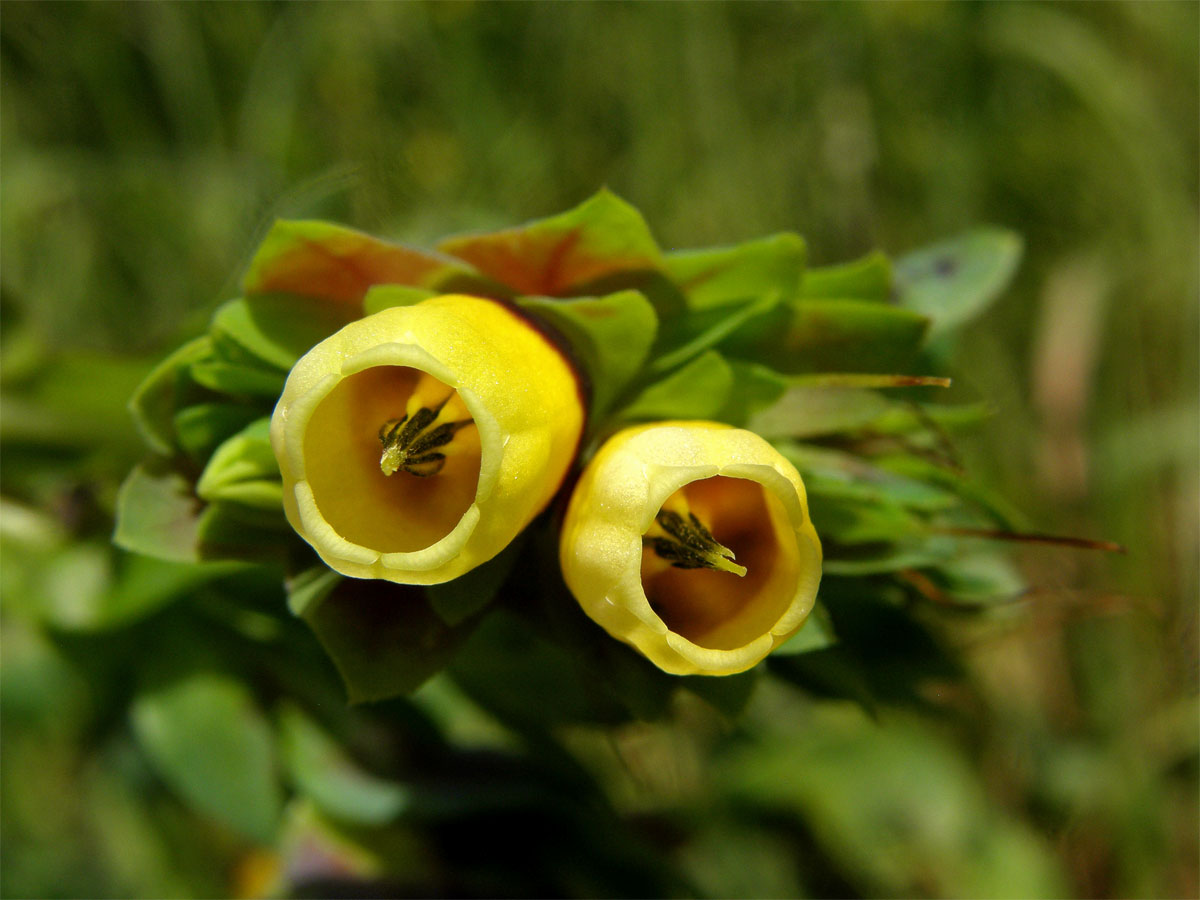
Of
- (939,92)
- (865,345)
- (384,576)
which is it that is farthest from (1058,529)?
(384,576)

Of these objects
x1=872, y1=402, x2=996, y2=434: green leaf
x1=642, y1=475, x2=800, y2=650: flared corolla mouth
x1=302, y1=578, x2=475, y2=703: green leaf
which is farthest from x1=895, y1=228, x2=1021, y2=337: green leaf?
x1=302, y1=578, x2=475, y2=703: green leaf

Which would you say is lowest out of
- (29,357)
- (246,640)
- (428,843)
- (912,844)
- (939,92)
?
(912,844)

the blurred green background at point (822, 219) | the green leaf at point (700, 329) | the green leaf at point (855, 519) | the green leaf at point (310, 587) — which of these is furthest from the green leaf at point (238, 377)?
the blurred green background at point (822, 219)

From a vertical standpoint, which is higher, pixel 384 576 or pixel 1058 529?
pixel 384 576

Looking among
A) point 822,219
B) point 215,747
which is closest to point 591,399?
point 215,747

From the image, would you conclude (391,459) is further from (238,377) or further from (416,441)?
(238,377)

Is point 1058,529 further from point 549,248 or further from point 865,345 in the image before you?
point 549,248

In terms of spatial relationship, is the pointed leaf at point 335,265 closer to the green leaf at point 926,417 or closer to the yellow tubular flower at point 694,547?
the yellow tubular flower at point 694,547
